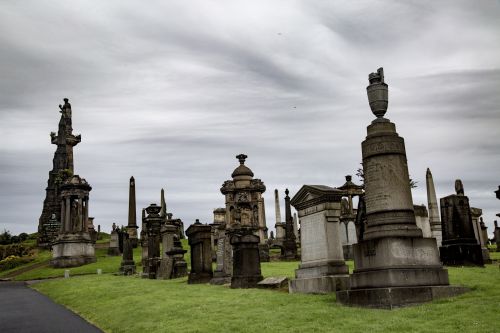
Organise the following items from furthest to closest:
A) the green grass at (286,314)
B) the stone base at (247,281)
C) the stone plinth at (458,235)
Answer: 1. the stone plinth at (458,235)
2. the stone base at (247,281)
3. the green grass at (286,314)

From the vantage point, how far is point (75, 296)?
55.8 feet

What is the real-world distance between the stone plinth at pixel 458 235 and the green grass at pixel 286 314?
15.3 feet

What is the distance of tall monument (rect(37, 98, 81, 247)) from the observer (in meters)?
58.8

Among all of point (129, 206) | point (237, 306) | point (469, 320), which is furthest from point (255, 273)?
point (129, 206)

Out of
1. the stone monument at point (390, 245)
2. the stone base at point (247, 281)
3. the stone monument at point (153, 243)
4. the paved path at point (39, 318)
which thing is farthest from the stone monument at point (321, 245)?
the stone monument at point (153, 243)

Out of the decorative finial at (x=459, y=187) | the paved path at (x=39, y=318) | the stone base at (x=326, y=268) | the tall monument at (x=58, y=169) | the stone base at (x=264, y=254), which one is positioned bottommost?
the paved path at (x=39, y=318)

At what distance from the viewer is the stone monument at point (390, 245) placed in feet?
27.9

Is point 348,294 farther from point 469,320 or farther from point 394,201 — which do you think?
point 469,320

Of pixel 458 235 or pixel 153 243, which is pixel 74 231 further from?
pixel 458 235

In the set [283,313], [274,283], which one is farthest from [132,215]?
[283,313]

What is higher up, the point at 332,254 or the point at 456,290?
the point at 332,254

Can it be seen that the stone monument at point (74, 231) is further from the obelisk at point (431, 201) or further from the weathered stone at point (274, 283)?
the weathered stone at point (274, 283)

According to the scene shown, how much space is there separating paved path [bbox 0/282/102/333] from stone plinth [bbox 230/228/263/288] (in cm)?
480

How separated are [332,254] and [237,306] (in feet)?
9.50
